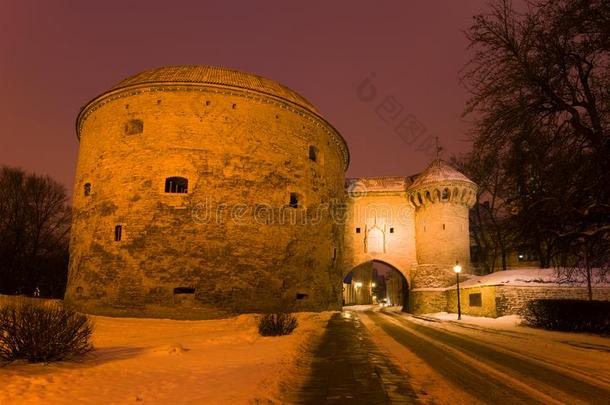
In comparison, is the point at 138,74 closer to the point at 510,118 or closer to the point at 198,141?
the point at 198,141

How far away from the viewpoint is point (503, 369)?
6734 mm

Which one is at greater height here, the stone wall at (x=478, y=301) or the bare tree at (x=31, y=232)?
the bare tree at (x=31, y=232)

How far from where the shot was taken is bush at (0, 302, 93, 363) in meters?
6.21

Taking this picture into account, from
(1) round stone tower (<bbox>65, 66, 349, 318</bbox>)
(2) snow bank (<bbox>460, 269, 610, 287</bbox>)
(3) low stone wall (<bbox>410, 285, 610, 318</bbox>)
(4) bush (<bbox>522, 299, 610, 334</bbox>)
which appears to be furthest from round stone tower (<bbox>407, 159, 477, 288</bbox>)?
(4) bush (<bbox>522, 299, 610, 334</bbox>)

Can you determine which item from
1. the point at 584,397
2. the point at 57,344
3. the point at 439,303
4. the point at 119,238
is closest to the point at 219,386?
the point at 57,344

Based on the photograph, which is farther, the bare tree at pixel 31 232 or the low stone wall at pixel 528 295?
the bare tree at pixel 31 232

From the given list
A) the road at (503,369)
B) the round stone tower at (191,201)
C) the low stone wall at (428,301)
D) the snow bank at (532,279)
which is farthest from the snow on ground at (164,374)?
the low stone wall at (428,301)

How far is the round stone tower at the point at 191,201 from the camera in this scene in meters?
17.7

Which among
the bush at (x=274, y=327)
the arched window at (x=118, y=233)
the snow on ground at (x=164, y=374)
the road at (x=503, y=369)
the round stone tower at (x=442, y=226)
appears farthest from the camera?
the round stone tower at (x=442, y=226)

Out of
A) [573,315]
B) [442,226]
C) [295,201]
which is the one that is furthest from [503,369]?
[442,226]

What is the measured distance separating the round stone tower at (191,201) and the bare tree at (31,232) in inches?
457

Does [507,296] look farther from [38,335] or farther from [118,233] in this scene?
[38,335]

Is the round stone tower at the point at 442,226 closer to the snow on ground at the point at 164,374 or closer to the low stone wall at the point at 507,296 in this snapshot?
the low stone wall at the point at 507,296

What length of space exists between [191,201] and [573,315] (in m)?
13.9
